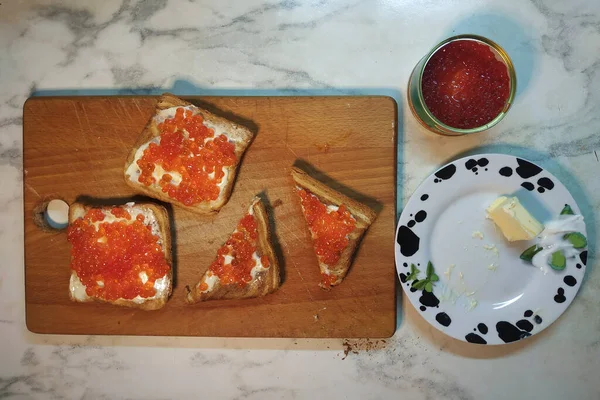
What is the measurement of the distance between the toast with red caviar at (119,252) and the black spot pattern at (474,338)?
1.72 m

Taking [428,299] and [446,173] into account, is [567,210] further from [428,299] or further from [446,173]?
[428,299]

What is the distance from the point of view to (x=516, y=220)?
2441 millimetres

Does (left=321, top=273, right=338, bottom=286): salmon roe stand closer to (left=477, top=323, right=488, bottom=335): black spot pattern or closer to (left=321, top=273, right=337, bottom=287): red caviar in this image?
(left=321, top=273, right=337, bottom=287): red caviar

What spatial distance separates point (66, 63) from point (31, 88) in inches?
10.6

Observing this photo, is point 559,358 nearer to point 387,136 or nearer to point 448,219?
point 448,219

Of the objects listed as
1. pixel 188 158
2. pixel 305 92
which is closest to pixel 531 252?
pixel 305 92

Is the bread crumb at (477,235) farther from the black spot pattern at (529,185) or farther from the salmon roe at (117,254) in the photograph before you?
the salmon roe at (117,254)

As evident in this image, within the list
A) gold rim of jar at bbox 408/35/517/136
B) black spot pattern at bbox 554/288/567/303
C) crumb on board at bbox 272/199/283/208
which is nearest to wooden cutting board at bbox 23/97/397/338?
crumb on board at bbox 272/199/283/208

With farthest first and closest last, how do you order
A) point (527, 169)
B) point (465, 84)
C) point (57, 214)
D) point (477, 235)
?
1. point (57, 214)
2. point (477, 235)
3. point (527, 169)
4. point (465, 84)

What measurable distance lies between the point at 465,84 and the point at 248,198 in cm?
133

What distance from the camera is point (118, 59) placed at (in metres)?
2.82

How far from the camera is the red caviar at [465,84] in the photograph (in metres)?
2.39

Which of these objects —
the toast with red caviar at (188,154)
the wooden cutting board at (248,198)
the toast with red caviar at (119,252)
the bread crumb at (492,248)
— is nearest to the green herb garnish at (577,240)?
the bread crumb at (492,248)

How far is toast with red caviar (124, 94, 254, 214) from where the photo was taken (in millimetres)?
2533
